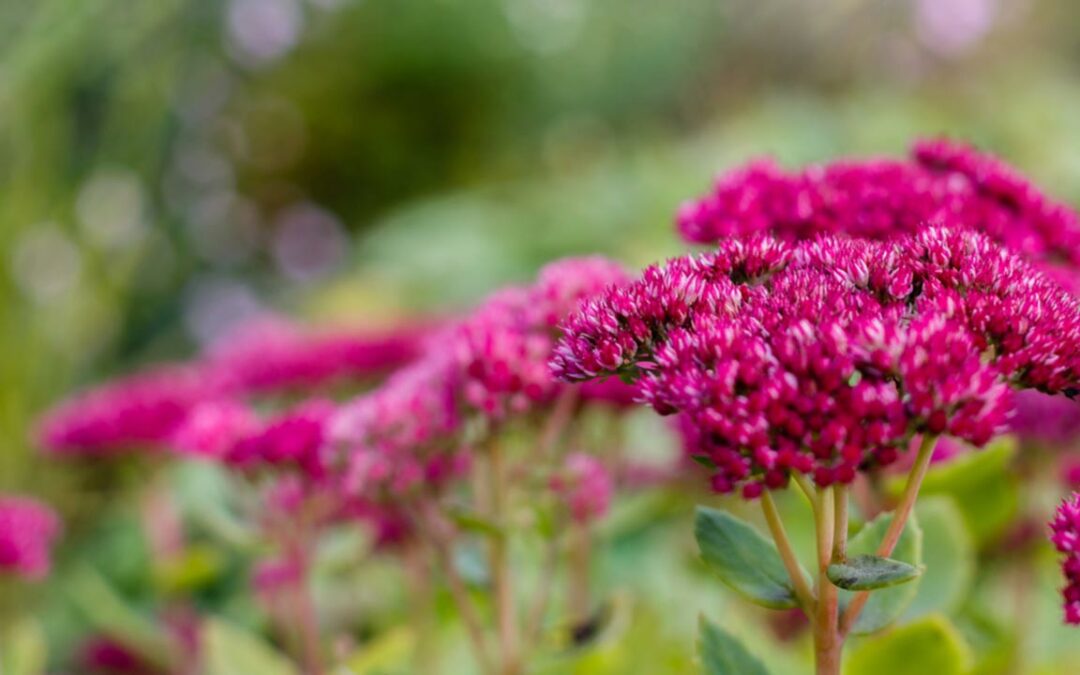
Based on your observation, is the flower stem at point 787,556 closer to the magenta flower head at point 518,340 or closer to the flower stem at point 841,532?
the flower stem at point 841,532

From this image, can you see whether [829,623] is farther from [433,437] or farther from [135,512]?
[135,512]

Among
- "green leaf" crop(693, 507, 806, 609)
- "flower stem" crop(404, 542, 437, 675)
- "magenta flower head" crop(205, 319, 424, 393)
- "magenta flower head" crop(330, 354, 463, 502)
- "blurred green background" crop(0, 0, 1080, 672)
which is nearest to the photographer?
"green leaf" crop(693, 507, 806, 609)

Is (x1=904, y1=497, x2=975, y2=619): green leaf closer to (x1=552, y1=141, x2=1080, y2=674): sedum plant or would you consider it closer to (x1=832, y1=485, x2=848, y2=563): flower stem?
(x1=552, y1=141, x2=1080, y2=674): sedum plant

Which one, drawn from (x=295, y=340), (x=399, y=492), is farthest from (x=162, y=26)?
(x=399, y=492)

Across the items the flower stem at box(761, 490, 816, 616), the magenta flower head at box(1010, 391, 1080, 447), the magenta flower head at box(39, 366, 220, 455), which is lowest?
the flower stem at box(761, 490, 816, 616)

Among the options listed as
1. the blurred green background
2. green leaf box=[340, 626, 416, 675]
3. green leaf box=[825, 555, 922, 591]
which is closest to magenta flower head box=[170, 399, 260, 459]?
green leaf box=[340, 626, 416, 675]

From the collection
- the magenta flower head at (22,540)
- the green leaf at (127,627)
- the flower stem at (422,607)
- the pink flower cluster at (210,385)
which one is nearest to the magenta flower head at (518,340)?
the flower stem at (422,607)

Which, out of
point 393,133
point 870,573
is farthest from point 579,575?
point 393,133
